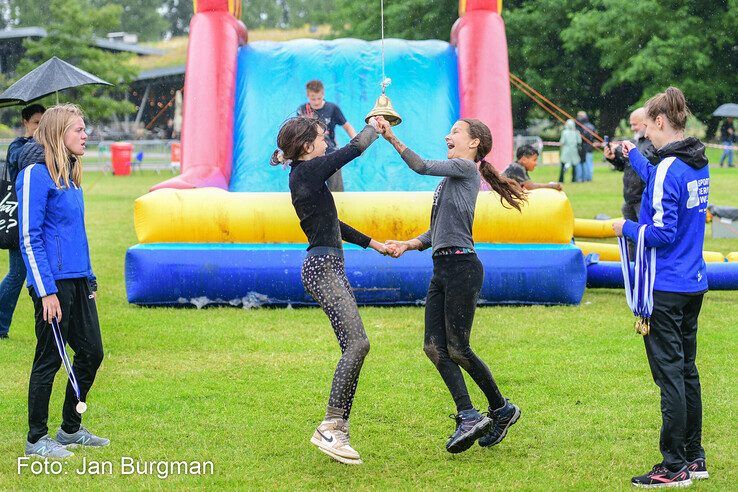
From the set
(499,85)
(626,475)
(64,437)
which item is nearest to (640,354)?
(626,475)

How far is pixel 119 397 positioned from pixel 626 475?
10.1 feet

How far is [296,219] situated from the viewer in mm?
8766

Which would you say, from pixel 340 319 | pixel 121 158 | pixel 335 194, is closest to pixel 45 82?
pixel 340 319

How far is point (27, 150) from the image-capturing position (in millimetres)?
6262

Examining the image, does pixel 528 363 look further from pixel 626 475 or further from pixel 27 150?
pixel 27 150

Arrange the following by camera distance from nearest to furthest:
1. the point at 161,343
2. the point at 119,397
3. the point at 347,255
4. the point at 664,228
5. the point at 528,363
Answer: the point at 664,228 → the point at 119,397 → the point at 528,363 → the point at 161,343 → the point at 347,255

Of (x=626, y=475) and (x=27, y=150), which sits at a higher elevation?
(x=27, y=150)

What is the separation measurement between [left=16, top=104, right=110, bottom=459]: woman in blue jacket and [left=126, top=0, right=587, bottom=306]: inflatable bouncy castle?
143 inches

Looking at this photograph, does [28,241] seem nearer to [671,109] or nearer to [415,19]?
[671,109]

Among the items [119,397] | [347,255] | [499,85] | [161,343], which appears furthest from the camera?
[499,85]

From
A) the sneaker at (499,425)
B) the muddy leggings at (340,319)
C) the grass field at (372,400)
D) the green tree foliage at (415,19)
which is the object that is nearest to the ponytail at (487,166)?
the muddy leggings at (340,319)

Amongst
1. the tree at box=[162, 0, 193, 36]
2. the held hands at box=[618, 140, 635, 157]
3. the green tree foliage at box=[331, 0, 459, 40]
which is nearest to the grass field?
the held hands at box=[618, 140, 635, 157]

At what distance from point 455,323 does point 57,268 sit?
201 centimetres

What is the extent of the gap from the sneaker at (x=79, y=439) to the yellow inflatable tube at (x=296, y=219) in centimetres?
381
